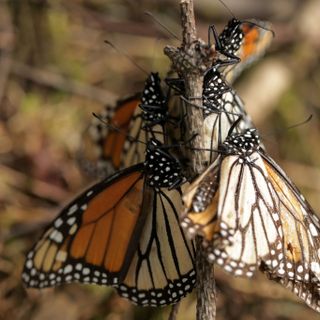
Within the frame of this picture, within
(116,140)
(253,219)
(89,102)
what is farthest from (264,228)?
(89,102)

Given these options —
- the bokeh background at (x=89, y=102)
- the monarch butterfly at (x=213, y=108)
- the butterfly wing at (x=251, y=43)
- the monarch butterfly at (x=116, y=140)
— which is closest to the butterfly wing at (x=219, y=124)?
the monarch butterfly at (x=213, y=108)

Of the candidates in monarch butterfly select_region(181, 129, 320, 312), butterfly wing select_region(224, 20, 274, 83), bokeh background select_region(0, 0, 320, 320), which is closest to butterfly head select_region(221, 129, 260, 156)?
monarch butterfly select_region(181, 129, 320, 312)

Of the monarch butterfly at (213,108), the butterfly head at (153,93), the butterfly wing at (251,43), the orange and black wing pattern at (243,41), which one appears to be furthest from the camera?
the butterfly wing at (251,43)

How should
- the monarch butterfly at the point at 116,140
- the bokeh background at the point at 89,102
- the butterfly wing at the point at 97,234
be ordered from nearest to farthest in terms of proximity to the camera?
the butterfly wing at the point at 97,234, the monarch butterfly at the point at 116,140, the bokeh background at the point at 89,102

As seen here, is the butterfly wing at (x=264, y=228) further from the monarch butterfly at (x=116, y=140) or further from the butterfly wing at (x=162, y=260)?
the monarch butterfly at (x=116, y=140)

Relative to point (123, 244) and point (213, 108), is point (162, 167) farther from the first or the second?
point (123, 244)

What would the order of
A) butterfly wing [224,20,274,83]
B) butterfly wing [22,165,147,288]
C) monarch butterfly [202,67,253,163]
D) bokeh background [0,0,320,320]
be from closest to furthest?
monarch butterfly [202,67,253,163], butterfly wing [22,165,147,288], butterfly wing [224,20,274,83], bokeh background [0,0,320,320]

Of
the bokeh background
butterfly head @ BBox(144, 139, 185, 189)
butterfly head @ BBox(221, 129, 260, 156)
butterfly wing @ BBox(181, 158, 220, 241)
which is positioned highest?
butterfly head @ BBox(221, 129, 260, 156)

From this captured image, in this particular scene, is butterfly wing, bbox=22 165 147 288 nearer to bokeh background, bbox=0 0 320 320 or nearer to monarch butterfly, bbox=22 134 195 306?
monarch butterfly, bbox=22 134 195 306

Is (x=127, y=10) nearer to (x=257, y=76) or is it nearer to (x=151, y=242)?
(x=257, y=76)
